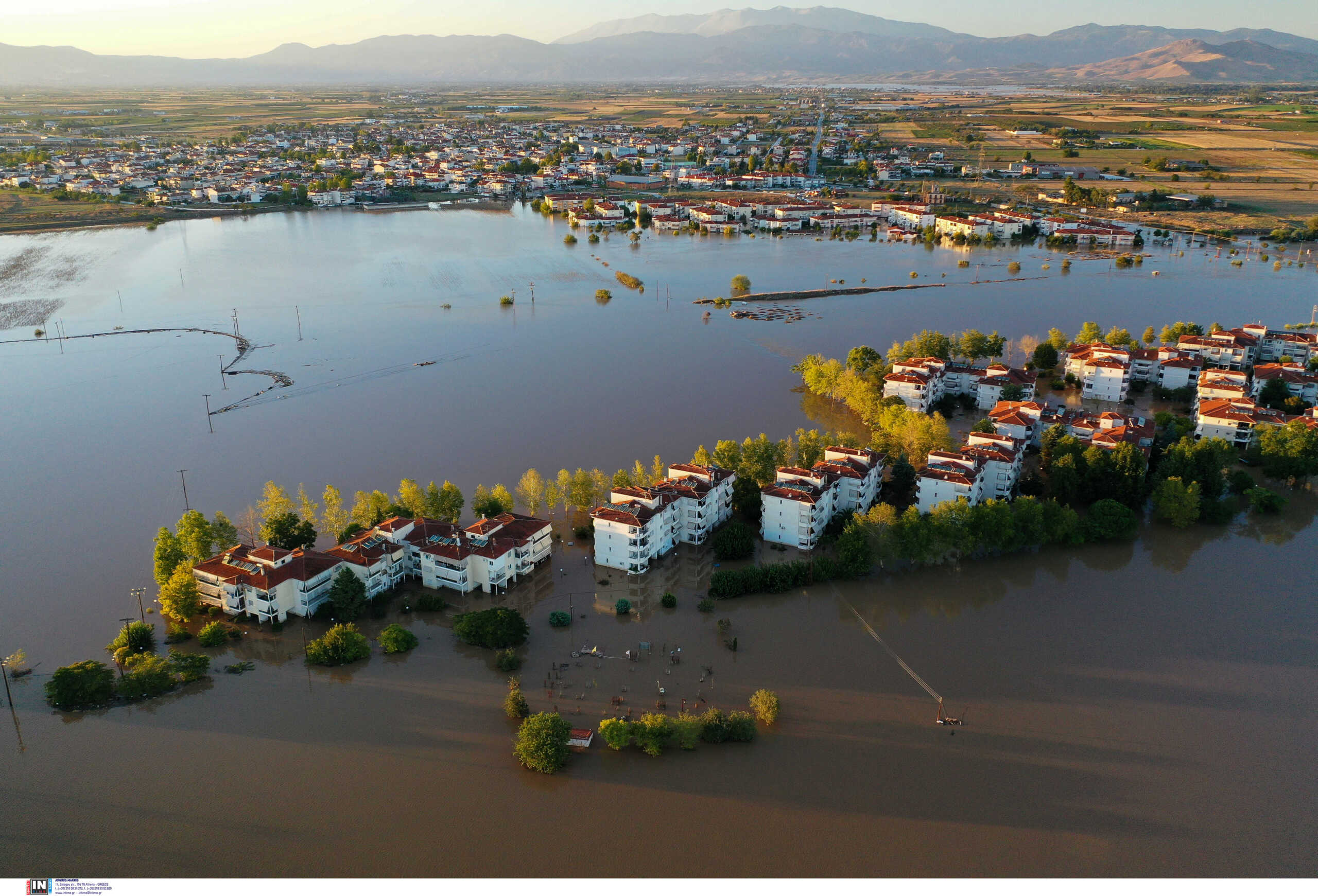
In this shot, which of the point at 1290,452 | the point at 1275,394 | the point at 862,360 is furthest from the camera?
the point at 862,360

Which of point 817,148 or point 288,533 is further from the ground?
point 817,148

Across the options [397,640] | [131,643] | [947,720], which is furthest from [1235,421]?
[131,643]

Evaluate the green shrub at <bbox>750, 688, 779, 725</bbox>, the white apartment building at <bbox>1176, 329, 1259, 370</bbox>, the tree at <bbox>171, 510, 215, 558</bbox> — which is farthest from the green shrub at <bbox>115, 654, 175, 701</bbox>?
the white apartment building at <bbox>1176, 329, 1259, 370</bbox>

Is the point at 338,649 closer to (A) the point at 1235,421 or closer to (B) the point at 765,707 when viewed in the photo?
(B) the point at 765,707

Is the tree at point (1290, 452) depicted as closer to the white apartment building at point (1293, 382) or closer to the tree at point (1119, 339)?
the white apartment building at point (1293, 382)

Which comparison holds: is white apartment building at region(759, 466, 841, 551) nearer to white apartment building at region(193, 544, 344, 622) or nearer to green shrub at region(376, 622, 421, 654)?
green shrub at region(376, 622, 421, 654)

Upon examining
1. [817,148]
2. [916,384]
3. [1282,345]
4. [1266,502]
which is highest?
[817,148]
